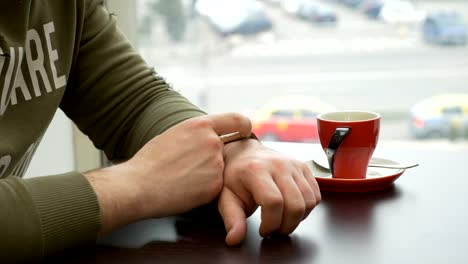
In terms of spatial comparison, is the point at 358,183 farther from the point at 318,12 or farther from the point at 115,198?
the point at 318,12

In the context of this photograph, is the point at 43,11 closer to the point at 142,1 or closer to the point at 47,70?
the point at 47,70

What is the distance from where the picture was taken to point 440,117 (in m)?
2.31

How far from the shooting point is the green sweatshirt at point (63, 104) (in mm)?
707

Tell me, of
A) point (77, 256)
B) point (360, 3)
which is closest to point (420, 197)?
point (77, 256)

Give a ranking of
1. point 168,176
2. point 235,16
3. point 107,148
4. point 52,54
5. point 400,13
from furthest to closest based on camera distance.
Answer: point 235,16, point 400,13, point 107,148, point 52,54, point 168,176

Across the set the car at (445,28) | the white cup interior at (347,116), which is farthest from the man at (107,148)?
the car at (445,28)

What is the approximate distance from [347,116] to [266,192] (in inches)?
10.8

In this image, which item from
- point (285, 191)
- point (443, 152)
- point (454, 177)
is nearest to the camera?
point (285, 191)

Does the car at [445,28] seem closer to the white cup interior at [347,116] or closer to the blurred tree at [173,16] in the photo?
the blurred tree at [173,16]

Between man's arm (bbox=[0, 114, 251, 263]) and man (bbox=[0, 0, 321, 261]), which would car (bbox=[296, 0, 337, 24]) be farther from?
man's arm (bbox=[0, 114, 251, 263])

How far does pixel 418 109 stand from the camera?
2.30m

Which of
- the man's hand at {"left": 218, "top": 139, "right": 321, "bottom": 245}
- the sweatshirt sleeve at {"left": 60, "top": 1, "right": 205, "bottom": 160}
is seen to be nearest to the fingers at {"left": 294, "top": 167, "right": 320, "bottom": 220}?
the man's hand at {"left": 218, "top": 139, "right": 321, "bottom": 245}

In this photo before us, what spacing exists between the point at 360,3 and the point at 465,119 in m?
0.51

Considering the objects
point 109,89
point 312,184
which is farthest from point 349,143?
point 109,89
